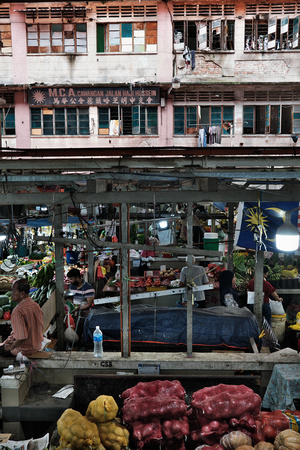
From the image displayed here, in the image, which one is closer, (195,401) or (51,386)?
(195,401)

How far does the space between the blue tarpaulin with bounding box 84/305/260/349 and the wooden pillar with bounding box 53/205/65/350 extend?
47 centimetres

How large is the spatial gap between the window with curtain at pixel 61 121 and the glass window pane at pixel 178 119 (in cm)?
490

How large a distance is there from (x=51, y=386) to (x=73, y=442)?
2.64 meters

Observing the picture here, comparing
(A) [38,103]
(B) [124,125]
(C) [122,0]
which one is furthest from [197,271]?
(C) [122,0]

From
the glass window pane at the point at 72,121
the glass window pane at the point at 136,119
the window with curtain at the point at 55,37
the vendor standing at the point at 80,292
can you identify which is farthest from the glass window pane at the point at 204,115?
the vendor standing at the point at 80,292

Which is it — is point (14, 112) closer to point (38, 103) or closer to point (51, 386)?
point (38, 103)

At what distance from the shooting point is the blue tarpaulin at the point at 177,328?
7.30m

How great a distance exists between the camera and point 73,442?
13.2 ft

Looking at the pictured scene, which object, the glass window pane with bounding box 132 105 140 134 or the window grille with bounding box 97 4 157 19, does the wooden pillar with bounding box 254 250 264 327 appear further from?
the window grille with bounding box 97 4 157 19

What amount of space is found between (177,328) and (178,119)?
17.3 m

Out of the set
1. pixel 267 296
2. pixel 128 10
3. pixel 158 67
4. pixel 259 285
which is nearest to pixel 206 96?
pixel 158 67

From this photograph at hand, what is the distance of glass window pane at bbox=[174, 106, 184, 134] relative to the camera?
74.1 ft

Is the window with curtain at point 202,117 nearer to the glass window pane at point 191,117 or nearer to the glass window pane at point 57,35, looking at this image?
the glass window pane at point 191,117

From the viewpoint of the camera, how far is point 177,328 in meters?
7.34
